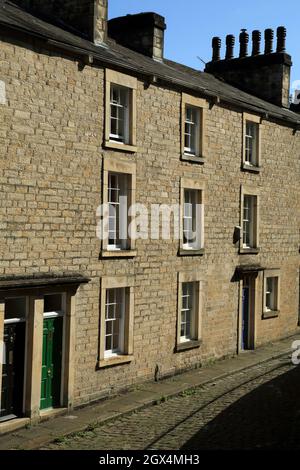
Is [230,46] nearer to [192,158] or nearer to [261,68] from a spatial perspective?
[261,68]

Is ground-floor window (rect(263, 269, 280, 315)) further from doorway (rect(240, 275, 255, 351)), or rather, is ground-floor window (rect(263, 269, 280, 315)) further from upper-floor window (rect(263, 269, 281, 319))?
doorway (rect(240, 275, 255, 351))

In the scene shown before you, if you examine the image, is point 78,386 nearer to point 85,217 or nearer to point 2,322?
point 2,322

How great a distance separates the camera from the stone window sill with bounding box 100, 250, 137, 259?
14.7 metres

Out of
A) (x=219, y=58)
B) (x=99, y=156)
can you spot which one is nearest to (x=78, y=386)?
(x=99, y=156)

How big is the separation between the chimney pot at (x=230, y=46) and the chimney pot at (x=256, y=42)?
116cm

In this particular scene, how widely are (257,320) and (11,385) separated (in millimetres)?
11177

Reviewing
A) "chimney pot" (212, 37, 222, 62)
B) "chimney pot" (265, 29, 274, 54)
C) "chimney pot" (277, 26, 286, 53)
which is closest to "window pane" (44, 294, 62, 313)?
"chimney pot" (265, 29, 274, 54)

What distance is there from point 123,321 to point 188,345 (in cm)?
301

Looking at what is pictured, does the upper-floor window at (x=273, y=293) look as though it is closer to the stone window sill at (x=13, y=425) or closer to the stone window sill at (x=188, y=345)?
the stone window sill at (x=188, y=345)

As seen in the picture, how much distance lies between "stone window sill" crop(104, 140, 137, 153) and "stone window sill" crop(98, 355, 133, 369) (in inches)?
202

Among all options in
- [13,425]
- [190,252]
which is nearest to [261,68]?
[190,252]

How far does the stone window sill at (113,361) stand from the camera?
14558 mm

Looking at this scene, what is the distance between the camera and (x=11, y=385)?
12812mm

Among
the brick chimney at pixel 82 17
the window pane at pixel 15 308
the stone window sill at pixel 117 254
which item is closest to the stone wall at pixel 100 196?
the stone window sill at pixel 117 254
